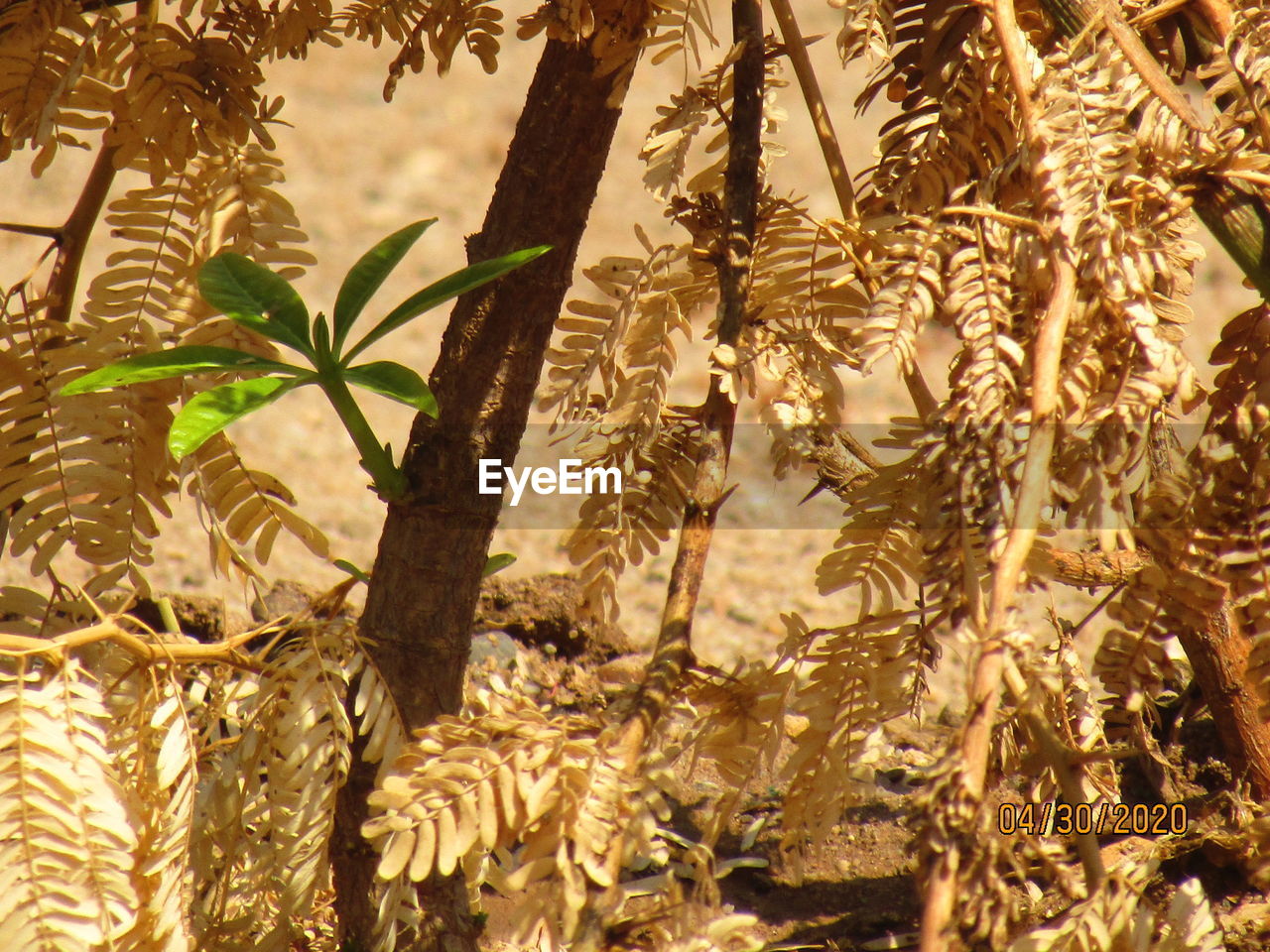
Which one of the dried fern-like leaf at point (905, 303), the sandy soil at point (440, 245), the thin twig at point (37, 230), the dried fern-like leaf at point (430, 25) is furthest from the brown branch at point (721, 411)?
the sandy soil at point (440, 245)

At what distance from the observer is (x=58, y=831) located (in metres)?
0.54

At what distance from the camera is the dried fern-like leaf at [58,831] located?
21.0 inches

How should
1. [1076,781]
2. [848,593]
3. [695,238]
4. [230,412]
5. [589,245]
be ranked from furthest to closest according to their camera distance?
[589,245]
[848,593]
[695,238]
[230,412]
[1076,781]

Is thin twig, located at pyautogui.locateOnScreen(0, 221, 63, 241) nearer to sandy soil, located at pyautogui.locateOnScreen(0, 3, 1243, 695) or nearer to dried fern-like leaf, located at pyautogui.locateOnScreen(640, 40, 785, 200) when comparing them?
dried fern-like leaf, located at pyautogui.locateOnScreen(640, 40, 785, 200)

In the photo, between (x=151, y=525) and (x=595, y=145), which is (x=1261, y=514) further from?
(x=151, y=525)

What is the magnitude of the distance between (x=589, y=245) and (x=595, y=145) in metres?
2.27

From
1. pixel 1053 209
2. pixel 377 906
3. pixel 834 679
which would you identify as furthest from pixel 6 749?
pixel 1053 209

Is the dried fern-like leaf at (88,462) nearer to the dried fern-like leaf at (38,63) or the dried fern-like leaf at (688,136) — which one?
the dried fern-like leaf at (38,63)

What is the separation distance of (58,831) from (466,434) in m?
0.35

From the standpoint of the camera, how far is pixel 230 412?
24.1 inches

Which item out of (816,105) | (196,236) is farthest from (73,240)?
(816,105)

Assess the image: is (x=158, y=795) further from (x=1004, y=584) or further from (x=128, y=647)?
(x=1004, y=584)

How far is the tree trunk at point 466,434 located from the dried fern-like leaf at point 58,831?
23 centimetres

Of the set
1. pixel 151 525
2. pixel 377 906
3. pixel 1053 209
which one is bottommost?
pixel 377 906
